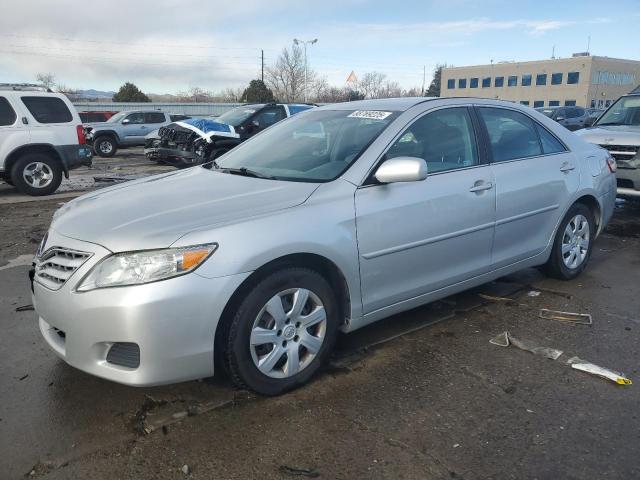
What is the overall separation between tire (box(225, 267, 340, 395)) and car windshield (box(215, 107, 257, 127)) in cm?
970

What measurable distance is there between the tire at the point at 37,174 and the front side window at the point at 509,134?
8.77 meters

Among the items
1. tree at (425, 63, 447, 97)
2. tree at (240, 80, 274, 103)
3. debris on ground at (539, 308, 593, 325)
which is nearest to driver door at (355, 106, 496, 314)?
debris on ground at (539, 308, 593, 325)

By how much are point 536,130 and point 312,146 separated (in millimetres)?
2067

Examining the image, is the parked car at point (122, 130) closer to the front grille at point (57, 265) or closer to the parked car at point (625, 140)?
the parked car at point (625, 140)

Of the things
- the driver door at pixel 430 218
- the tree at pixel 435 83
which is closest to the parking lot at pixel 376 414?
the driver door at pixel 430 218

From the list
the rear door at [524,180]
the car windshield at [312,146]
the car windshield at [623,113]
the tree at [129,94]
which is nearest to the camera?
the car windshield at [312,146]

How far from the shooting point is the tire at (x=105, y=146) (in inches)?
720

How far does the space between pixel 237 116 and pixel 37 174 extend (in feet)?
15.0

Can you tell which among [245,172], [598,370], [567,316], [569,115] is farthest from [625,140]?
[569,115]

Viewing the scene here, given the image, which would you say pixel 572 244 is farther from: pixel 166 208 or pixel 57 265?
pixel 57 265

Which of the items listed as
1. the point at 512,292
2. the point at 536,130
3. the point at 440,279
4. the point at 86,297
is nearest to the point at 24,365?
the point at 86,297

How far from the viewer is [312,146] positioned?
3809 mm

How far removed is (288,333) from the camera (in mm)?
2941

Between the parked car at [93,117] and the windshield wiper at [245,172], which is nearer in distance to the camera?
the windshield wiper at [245,172]
